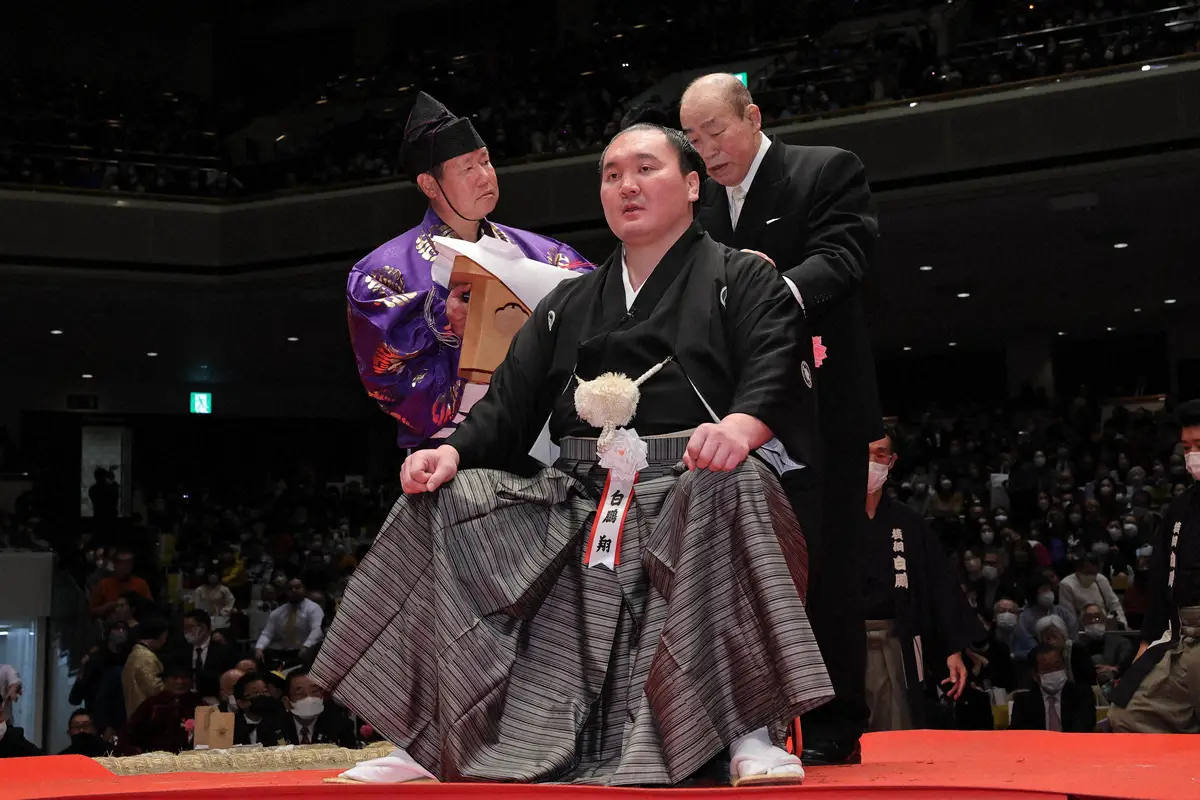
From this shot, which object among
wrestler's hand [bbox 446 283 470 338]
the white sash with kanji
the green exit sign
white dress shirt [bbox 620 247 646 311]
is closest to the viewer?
the white sash with kanji

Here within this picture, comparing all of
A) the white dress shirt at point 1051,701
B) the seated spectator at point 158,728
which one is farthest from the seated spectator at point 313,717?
the white dress shirt at point 1051,701

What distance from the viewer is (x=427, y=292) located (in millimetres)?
2818

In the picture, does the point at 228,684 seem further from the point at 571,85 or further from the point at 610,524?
the point at 571,85

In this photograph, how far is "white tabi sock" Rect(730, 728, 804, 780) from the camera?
1.76 m

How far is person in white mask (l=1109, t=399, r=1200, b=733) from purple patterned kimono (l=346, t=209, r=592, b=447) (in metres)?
1.99

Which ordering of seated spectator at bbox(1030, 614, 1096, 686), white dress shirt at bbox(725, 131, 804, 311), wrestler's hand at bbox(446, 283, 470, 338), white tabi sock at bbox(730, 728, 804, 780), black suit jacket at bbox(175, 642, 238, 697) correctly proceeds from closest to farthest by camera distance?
white tabi sock at bbox(730, 728, 804, 780) < white dress shirt at bbox(725, 131, 804, 311) < wrestler's hand at bbox(446, 283, 470, 338) < seated spectator at bbox(1030, 614, 1096, 686) < black suit jacket at bbox(175, 642, 238, 697)

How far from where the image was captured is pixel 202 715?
151 inches

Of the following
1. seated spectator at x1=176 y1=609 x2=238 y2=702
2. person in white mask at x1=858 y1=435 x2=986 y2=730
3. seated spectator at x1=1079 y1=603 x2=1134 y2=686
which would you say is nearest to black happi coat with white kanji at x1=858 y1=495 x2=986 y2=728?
person in white mask at x1=858 y1=435 x2=986 y2=730

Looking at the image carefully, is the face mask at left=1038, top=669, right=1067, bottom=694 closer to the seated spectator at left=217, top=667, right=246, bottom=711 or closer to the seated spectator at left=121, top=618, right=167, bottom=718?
the seated spectator at left=217, top=667, right=246, bottom=711

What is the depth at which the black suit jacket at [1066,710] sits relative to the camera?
5391 mm

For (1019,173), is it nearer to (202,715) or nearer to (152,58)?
(202,715)

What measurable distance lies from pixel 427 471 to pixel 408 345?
33.0 inches

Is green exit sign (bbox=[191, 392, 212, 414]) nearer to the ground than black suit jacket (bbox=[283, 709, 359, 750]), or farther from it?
farther from it

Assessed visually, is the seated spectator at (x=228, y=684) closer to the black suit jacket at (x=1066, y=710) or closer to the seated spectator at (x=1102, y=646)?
the black suit jacket at (x=1066, y=710)
